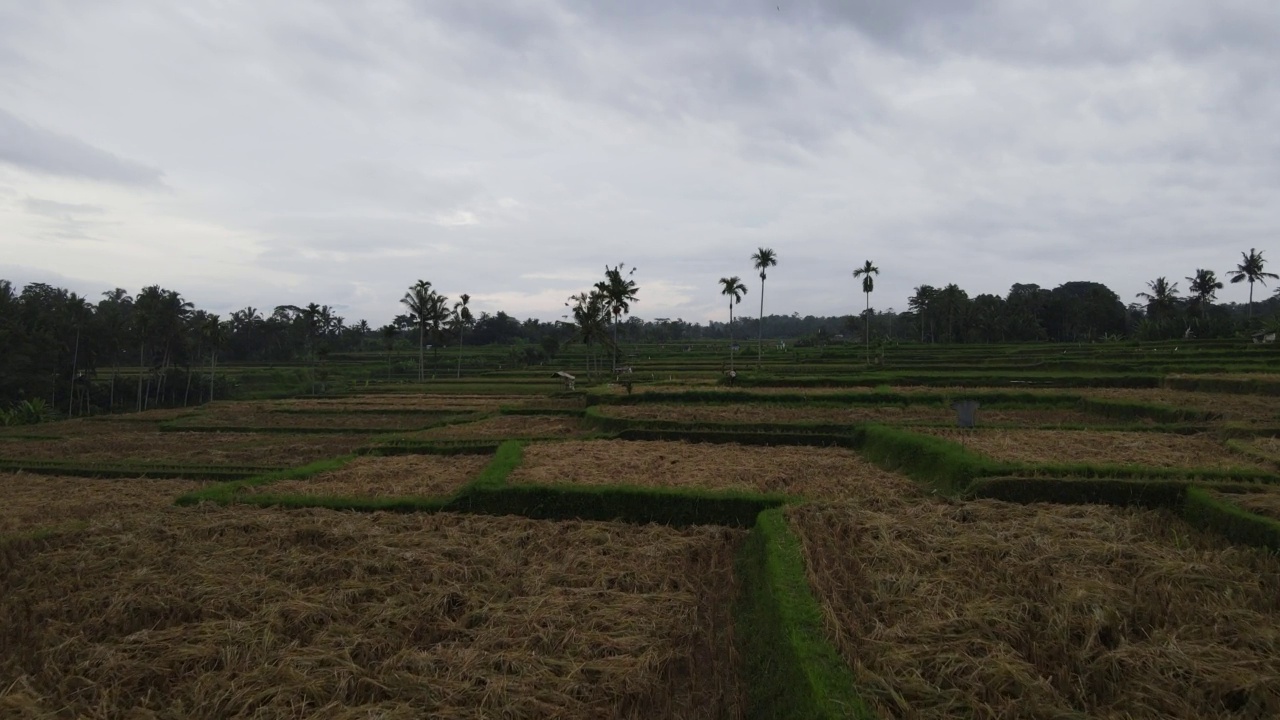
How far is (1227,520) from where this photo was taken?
682 cm

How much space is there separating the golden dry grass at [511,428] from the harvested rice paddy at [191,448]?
97.4 inches

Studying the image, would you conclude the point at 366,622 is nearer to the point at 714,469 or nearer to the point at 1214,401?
the point at 714,469

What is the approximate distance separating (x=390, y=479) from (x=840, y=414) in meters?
11.6

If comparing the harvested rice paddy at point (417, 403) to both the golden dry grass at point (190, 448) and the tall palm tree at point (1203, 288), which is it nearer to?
the golden dry grass at point (190, 448)

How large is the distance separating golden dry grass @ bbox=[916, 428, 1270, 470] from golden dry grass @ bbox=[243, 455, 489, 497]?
28.8 feet

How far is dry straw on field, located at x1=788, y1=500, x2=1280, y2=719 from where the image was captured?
12.8 feet

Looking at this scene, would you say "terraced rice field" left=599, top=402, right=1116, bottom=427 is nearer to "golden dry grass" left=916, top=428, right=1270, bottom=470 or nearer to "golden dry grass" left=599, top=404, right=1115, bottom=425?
"golden dry grass" left=599, top=404, right=1115, bottom=425

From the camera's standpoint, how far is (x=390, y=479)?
11.5 meters

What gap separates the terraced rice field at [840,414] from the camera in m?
16.0

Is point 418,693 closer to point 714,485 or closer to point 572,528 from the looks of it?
point 572,528

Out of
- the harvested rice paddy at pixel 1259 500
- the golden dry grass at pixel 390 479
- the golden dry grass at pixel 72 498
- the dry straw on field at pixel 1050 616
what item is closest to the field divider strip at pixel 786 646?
the dry straw on field at pixel 1050 616

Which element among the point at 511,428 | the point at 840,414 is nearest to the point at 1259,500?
the point at 840,414

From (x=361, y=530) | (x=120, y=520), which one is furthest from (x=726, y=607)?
(x=120, y=520)

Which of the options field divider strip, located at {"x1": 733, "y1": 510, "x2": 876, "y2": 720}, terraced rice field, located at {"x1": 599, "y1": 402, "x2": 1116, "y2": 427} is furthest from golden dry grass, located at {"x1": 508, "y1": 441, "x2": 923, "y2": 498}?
field divider strip, located at {"x1": 733, "y1": 510, "x2": 876, "y2": 720}
